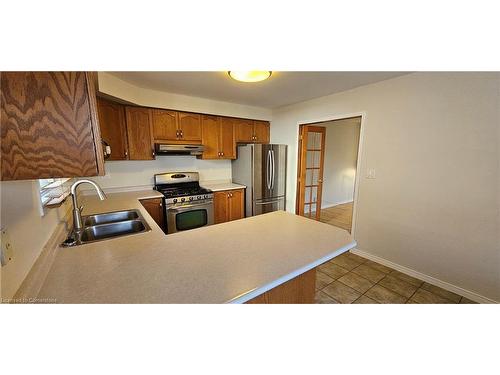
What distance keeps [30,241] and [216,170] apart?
A: 2.85 metres

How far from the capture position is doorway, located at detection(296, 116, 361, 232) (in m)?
3.52

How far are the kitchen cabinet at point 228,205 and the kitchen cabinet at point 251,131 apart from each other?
3.32ft

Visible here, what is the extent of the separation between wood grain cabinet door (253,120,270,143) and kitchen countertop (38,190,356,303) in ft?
8.65

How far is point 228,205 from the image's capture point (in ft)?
10.7

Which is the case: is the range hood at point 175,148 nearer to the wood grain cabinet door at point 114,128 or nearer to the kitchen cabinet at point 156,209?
the wood grain cabinet door at point 114,128

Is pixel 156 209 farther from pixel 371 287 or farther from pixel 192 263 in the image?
pixel 371 287

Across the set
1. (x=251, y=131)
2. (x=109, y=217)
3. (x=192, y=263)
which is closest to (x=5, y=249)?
(x=192, y=263)

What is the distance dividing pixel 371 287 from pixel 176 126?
3289 millimetres

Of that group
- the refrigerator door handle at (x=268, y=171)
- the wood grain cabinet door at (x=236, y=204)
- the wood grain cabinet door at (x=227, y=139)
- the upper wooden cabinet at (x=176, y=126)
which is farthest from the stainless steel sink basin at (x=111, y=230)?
the refrigerator door handle at (x=268, y=171)

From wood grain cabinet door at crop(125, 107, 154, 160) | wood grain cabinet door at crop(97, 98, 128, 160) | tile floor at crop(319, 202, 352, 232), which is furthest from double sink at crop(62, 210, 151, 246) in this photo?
tile floor at crop(319, 202, 352, 232)

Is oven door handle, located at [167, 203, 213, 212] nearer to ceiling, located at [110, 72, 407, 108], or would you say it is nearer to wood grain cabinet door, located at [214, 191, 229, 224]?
wood grain cabinet door, located at [214, 191, 229, 224]

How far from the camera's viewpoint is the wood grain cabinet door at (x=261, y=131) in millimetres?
3670

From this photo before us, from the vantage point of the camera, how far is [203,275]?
0.83 meters
